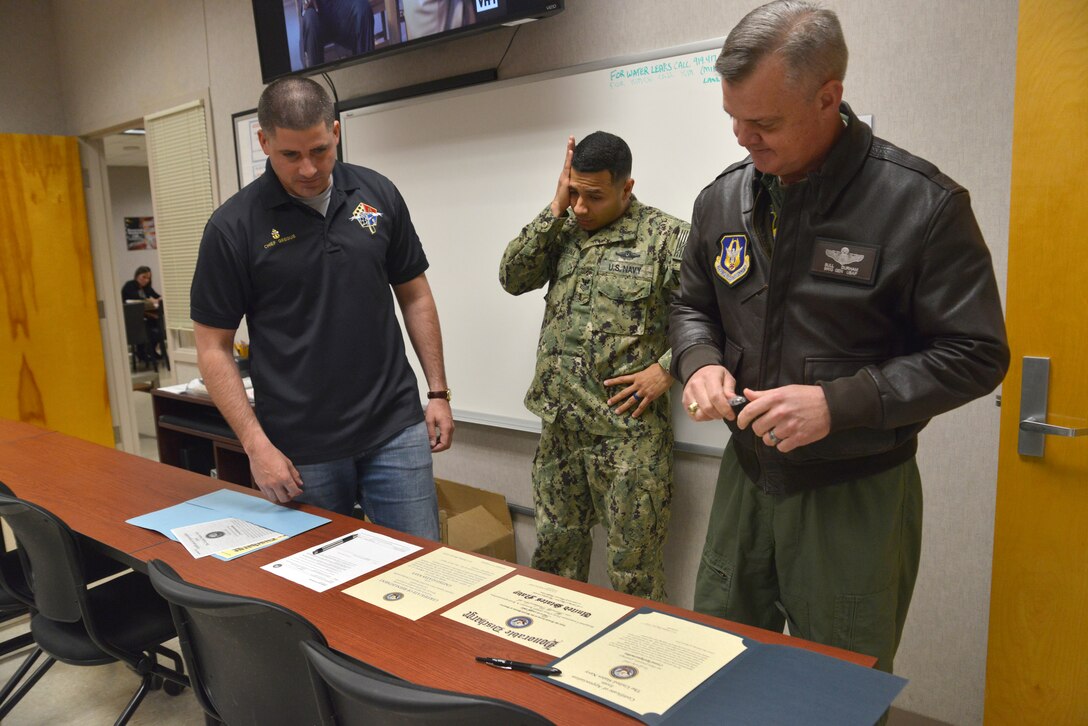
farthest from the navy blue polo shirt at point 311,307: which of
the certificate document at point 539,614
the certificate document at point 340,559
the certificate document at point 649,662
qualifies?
the certificate document at point 649,662

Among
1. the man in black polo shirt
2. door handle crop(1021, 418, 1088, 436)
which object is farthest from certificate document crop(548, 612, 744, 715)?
door handle crop(1021, 418, 1088, 436)

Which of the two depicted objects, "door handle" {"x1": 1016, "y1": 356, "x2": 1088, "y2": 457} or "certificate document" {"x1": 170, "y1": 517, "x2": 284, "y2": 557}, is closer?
"certificate document" {"x1": 170, "y1": 517, "x2": 284, "y2": 557}

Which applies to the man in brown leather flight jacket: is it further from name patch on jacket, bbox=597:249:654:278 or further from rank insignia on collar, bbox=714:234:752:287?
name patch on jacket, bbox=597:249:654:278

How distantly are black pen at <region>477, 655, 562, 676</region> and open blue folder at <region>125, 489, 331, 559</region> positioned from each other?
2.35ft

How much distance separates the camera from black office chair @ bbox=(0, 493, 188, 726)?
1.63 metres

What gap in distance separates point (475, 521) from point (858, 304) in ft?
6.76

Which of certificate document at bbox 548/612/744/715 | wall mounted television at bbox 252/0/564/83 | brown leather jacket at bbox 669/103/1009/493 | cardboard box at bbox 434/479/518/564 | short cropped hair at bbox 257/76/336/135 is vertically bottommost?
cardboard box at bbox 434/479/518/564

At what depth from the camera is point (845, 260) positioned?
4.11 ft

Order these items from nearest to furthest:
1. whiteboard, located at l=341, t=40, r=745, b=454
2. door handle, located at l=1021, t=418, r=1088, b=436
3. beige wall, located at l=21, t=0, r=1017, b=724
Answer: door handle, located at l=1021, t=418, r=1088, b=436 → beige wall, located at l=21, t=0, r=1017, b=724 → whiteboard, located at l=341, t=40, r=745, b=454

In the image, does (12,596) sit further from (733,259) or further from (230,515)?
(733,259)

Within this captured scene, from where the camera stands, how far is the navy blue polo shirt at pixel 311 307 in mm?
1828

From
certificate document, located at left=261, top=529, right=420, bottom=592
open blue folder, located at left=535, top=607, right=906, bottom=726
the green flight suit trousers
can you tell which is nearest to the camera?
open blue folder, located at left=535, top=607, right=906, bottom=726

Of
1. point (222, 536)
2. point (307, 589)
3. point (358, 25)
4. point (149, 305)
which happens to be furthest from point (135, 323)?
point (307, 589)

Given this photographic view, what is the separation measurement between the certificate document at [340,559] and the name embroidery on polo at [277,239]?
71 cm
